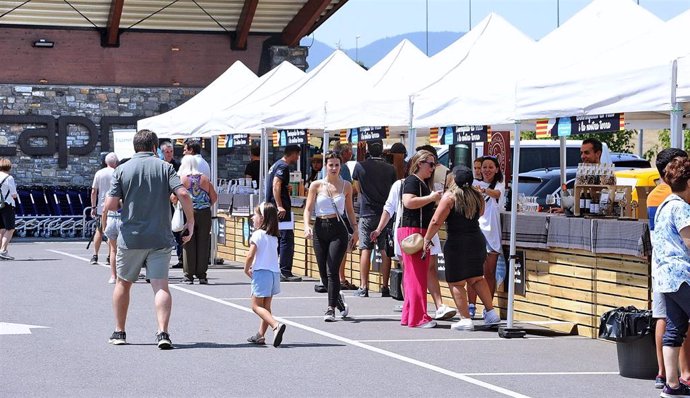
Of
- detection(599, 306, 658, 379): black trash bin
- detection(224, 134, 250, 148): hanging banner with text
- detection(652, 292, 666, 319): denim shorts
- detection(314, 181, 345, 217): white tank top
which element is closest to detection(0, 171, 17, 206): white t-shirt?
detection(224, 134, 250, 148): hanging banner with text

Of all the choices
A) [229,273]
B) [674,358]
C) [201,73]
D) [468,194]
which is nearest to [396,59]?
[229,273]

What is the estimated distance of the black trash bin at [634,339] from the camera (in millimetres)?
10430

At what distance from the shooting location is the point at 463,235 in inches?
532

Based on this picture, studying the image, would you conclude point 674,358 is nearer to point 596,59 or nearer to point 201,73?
point 596,59

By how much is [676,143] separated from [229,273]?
11.4 meters

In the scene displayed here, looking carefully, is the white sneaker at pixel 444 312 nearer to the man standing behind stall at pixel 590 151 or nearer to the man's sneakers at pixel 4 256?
the man standing behind stall at pixel 590 151

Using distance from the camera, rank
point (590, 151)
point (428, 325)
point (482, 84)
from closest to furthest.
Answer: point (428, 325)
point (482, 84)
point (590, 151)

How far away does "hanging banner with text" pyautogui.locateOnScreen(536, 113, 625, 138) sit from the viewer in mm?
12125

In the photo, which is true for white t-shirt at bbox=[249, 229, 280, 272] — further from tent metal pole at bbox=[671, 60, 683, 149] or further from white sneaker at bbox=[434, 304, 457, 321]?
tent metal pole at bbox=[671, 60, 683, 149]

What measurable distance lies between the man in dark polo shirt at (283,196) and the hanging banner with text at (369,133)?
900mm

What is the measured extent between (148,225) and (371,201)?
212 inches

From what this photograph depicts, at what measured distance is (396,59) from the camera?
1911 cm

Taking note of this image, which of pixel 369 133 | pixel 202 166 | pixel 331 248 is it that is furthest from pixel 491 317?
Answer: pixel 202 166

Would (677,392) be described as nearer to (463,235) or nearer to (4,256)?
(463,235)
